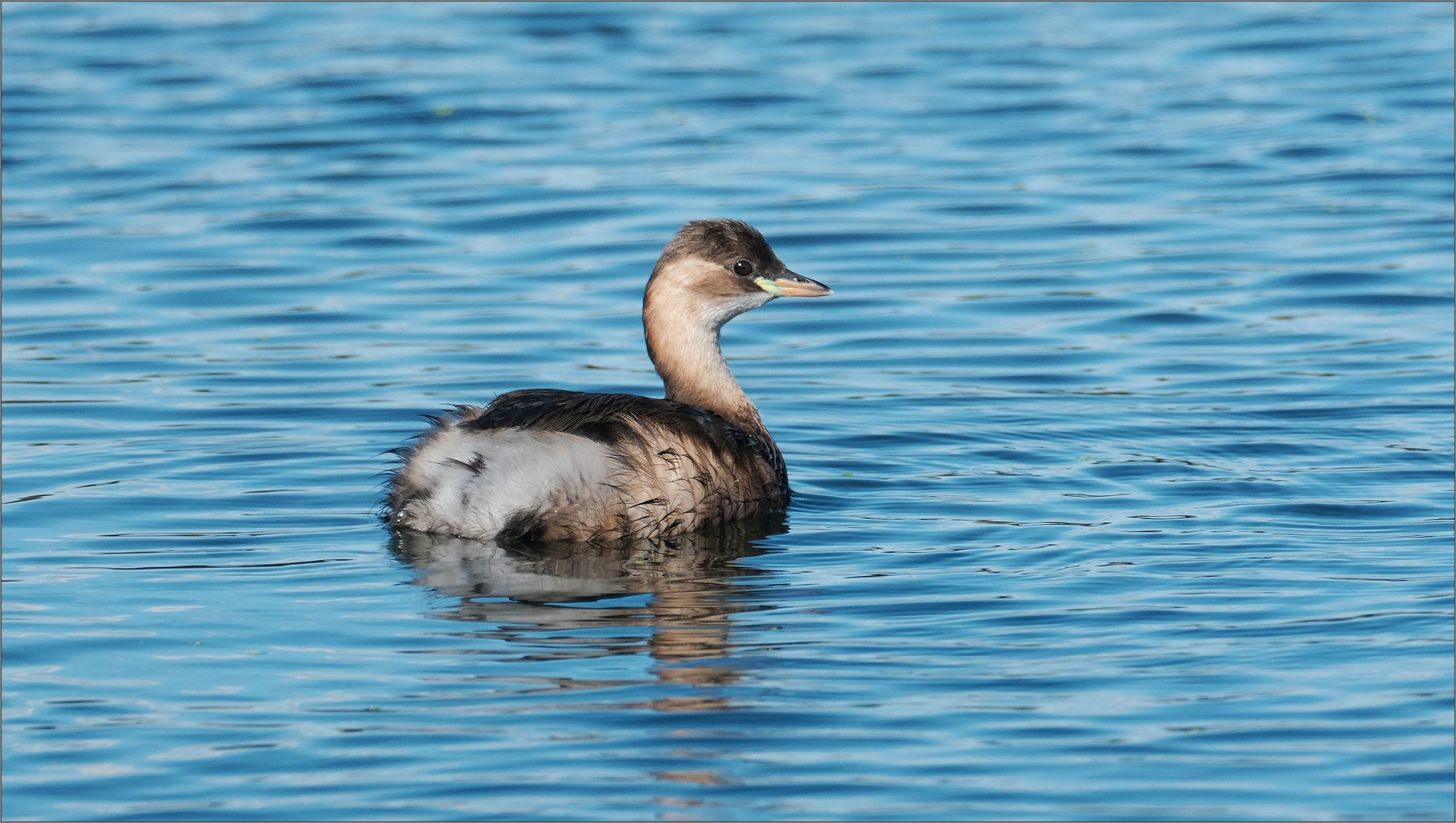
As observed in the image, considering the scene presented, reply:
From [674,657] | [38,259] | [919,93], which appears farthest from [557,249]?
[674,657]

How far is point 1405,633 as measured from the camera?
20.7 feet

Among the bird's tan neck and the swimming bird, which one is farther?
the bird's tan neck

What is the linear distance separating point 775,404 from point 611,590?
3.23m

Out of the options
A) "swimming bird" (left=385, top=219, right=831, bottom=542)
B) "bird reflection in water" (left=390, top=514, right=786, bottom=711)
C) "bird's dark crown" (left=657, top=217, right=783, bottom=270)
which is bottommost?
"bird reflection in water" (left=390, top=514, right=786, bottom=711)

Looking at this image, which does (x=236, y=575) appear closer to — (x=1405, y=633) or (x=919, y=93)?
(x=1405, y=633)

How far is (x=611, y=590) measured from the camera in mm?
6938

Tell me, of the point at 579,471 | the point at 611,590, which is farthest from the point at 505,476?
the point at 611,590

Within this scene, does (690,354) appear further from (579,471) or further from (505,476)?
(505,476)

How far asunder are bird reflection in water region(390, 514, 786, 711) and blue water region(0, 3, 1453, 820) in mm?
31

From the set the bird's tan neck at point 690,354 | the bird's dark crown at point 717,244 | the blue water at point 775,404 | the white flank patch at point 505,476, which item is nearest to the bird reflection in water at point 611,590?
the blue water at point 775,404

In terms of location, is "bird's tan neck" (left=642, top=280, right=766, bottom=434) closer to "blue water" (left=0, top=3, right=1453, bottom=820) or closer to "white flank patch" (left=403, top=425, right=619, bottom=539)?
"blue water" (left=0, top=3, right=1453, bottom=820)

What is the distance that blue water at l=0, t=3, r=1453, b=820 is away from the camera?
5531 mm

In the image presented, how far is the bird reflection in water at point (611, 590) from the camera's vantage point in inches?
244

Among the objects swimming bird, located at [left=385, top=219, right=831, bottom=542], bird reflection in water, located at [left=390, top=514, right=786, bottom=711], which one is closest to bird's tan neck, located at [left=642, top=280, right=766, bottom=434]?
swimming bird, located at [left=385, top=219, right=831, bottom=542]
